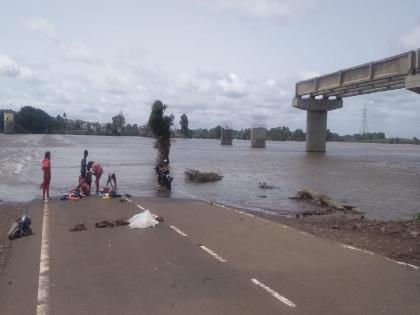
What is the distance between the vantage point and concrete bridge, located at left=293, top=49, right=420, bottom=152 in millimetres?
41062

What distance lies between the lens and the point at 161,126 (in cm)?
2756

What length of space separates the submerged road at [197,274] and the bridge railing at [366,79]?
1390 inches

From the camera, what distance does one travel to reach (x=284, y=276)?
23.7 feet

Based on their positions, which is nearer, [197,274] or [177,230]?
[197,274]

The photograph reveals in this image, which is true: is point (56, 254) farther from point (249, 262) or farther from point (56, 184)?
point (56, 184)

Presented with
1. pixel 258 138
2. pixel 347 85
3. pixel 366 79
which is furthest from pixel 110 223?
pixel 258 138

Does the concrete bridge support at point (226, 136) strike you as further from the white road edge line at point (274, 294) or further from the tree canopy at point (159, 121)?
the white road edge line at point (274, 294)

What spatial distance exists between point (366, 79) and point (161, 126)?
2997 cm

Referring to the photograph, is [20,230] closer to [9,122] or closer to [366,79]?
[366,79]

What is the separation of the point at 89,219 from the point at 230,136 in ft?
418

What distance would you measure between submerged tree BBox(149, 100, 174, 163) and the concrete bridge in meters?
22.4

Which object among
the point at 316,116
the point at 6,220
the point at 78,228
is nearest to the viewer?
the point at 78,228

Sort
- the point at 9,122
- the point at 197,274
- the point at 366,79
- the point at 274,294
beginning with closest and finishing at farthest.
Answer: the point at 274,294
the point at 197,274
the point at 366,79
the point at 9,122

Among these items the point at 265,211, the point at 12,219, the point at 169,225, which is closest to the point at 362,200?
the point at 265,211
